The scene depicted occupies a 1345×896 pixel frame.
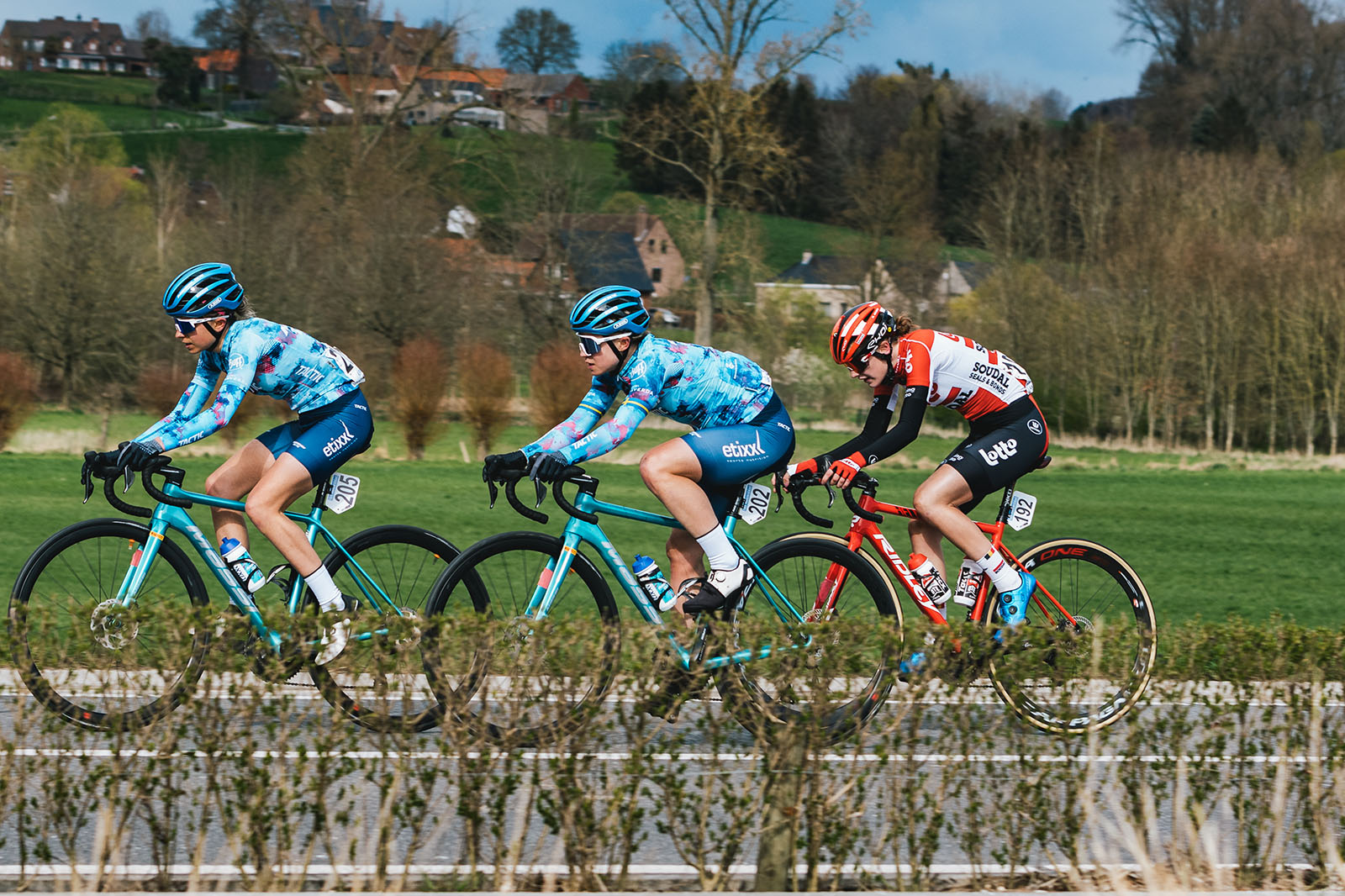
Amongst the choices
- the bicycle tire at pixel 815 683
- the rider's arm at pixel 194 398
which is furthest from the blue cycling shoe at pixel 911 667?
the rider's arm at pixel 194 398

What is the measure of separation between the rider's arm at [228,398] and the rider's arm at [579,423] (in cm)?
132

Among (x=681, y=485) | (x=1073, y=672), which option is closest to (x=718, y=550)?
(x=681, y=485)

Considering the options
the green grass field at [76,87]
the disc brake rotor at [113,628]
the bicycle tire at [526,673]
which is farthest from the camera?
the green grass field at [76,87]

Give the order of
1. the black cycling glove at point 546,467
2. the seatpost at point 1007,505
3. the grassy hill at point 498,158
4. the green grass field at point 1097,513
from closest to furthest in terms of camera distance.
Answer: the black cycling glove at point 546,467
the seatpost at point 1007,505
the green grass field at point 1097,513
the grassy hill at point 498,158

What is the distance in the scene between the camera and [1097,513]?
19.0 m

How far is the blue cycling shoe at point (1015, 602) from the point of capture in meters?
6.34

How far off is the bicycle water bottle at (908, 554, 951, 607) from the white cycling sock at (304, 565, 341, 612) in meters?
2.65

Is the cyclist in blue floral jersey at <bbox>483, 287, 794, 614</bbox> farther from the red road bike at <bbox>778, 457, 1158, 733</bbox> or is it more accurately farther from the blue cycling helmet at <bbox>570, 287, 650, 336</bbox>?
the red road bike at <bbox>778, 457, 1158, 733</bbox>

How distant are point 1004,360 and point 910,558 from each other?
1096 mm

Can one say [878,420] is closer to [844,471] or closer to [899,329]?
[899,329]

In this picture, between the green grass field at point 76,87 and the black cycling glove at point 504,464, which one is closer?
the black cycling glove at point 504,464

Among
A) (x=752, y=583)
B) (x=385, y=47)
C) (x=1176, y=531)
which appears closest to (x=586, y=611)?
(x=752, y=583)

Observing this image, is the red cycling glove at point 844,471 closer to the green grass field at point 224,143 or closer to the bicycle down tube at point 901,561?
the bicycle down tube at point 901,561

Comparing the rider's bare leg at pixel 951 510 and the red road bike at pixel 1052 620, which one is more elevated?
the rider's bare leg at pixel 951 510
